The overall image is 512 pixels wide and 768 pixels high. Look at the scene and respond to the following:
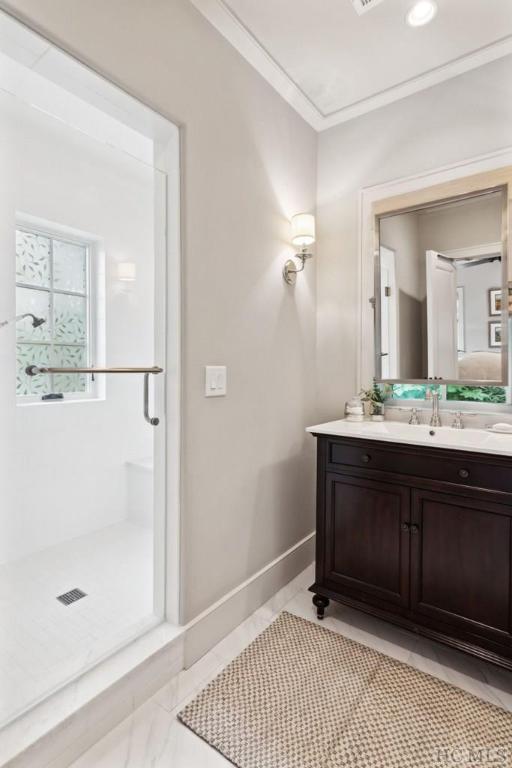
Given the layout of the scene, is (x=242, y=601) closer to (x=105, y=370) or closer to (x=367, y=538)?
(x=367, y=538)

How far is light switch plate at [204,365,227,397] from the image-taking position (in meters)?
1.71

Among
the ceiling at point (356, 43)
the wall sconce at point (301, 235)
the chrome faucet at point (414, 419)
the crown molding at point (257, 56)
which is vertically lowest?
the chrome faucet at point (414, 419)

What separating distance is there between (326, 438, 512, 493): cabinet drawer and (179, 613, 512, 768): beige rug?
785 mm

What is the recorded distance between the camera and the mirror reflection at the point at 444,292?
197 cm

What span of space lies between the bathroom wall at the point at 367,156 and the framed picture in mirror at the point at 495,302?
2.26 feet

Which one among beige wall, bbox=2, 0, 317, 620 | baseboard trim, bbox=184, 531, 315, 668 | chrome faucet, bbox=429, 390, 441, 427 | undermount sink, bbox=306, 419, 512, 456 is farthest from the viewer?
chrome faucet, bbox=429, 390, 441, 427

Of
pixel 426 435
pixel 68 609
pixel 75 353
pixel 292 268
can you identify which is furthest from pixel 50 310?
pixel 426 435

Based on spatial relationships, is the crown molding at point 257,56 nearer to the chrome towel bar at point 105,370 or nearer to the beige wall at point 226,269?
the beige wall at point 226,269

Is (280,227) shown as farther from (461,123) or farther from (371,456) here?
(371,456)

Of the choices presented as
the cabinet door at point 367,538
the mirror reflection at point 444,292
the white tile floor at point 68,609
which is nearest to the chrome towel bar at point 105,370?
the white tile floor at point 68,609

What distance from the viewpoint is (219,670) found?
5.29 feet

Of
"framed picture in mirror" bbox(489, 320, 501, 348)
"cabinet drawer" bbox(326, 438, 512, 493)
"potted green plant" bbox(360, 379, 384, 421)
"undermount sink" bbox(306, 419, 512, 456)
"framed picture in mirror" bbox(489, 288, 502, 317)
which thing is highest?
"framed picture in mirror" bbox(489, 288, 502, 317)

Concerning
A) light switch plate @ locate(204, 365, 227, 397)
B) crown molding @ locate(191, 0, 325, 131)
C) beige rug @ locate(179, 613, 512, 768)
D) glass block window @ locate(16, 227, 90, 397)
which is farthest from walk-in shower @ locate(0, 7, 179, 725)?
crown molding @ locate(191, 0, 325, 131)

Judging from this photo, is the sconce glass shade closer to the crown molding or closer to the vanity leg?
the crown molding
